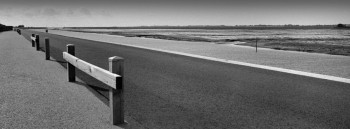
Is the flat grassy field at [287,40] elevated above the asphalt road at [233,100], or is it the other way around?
the flat grassy field at [287,40]

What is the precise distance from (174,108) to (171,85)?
2140mm

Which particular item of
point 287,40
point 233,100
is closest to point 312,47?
point 287,40

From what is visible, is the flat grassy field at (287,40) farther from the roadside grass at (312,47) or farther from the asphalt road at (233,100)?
the asphalt road at (233,100)

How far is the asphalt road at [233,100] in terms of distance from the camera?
15.1 feet

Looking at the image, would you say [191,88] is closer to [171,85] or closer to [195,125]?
[171,85]

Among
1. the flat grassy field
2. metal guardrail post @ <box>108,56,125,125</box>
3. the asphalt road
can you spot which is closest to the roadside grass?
the flat grassy field

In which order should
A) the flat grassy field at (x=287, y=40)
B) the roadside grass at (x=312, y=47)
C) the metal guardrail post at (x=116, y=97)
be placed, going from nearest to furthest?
the metal guardrail post at (x=116, y=97) < the roadside grass at (x=312, y=47) < the flat grassy field at (x=287, y=40)

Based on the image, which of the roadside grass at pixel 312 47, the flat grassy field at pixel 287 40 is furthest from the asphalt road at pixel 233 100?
the roadside grass at pixel 312 47

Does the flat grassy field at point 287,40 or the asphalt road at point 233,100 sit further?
the flat grassy field at point 287,40

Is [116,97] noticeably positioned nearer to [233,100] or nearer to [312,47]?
[233,100]

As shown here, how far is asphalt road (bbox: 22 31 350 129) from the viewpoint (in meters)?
4.62

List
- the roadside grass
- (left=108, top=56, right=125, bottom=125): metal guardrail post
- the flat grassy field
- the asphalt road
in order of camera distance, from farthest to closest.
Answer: the flat grassy field, the roadside grass, the asphalt road, (left=108, top=56, right=125, bottom=125): metal guardrail post

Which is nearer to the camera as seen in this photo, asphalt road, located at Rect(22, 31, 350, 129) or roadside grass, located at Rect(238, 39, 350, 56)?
asphalt road, located at Rect(22, 31, 350, 129)

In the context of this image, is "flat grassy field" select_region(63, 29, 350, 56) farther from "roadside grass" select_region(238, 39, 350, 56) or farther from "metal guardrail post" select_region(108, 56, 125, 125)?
"metal guardrail post" select_region(108, 56, 125, 125)
